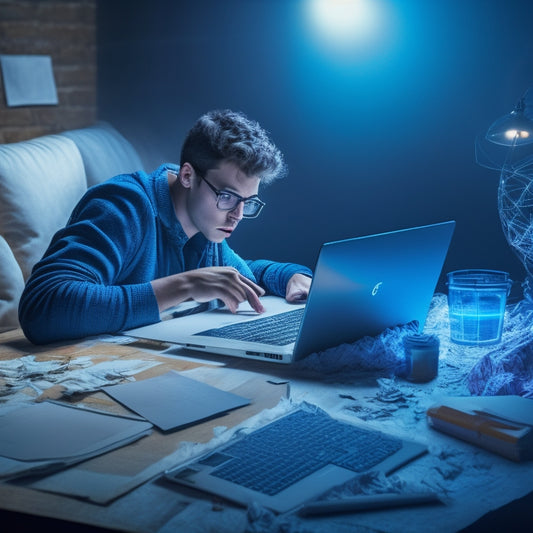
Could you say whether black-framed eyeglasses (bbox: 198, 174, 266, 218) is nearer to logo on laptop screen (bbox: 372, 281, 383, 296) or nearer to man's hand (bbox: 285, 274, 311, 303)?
man's hand (bbox: 285, 274, 311, 303)

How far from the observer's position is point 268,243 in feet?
8.28

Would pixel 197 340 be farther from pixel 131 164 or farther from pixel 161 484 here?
pixel 131 164

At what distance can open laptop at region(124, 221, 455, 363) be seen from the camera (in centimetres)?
106

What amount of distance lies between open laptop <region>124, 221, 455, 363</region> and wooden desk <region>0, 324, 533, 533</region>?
0.07 metres

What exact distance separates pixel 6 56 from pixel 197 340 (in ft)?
5.76

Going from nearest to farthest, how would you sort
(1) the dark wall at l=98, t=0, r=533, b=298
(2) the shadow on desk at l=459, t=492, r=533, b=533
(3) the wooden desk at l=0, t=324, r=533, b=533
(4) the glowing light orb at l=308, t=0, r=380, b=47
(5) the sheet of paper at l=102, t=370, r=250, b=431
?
(3) the wooden desk at l=0, t=324, r=533, b=533
(5) the sheet of paper at l=102, t=370, r=250, b=431
(2) the shadow on desk at l=459, t=492, r=533, b=533
(1) the dark wall at l=98, t=0, r=533, b=298
(4) the glowing light orb at l=308, t=0, r=380, b=47

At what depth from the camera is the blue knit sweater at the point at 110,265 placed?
1355mm

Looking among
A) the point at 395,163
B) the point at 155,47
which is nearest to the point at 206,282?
the point at 395,163

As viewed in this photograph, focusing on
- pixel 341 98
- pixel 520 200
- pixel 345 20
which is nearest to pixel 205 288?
pixel 520 200

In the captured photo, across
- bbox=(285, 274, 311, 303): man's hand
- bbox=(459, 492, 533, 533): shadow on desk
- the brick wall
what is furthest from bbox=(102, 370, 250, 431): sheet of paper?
the brick wall

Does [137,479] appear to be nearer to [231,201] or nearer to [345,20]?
[231,201]

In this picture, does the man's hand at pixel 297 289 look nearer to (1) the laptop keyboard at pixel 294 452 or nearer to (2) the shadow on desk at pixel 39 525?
(1) the laptop keyboard at pixel 294 452

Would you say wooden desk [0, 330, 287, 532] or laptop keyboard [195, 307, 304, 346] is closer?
wooden desk [0, 330, 287, 532]

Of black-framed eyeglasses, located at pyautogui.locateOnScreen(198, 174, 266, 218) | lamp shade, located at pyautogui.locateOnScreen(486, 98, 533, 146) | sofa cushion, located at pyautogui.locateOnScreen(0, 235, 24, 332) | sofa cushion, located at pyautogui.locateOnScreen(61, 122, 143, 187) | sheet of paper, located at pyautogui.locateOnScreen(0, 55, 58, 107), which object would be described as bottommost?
sofa cushion, located at pyautogui.locateOnScreen(0, 235, 24, 332)
